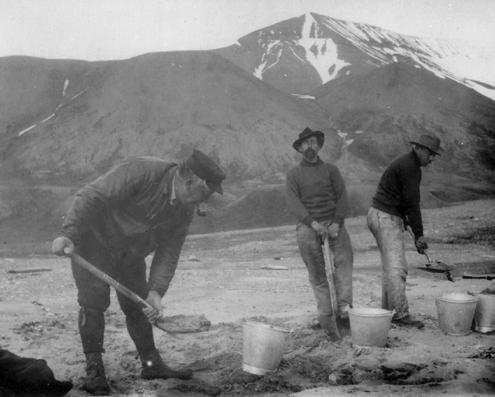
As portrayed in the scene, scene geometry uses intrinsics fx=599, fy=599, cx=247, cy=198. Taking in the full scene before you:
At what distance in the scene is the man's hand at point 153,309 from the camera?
387cm

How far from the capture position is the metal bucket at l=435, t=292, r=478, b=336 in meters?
5.21

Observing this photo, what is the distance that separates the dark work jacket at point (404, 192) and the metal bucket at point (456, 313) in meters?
0.65

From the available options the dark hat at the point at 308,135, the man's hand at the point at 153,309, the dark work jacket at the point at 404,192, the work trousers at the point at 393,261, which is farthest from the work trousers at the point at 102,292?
the dark work jacket at the point at 404,192

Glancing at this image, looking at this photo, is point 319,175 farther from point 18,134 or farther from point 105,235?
point 18,134

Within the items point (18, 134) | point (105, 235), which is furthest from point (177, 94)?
point (105, 235)

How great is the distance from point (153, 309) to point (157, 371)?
589 millimetres

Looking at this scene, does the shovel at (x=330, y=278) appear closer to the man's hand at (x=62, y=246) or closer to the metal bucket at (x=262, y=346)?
the metal bucket at (x=262, y=346)

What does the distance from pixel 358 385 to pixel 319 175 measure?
2.16 meters

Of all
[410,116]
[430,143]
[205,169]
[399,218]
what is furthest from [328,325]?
[410,116]

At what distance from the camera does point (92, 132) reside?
119ft

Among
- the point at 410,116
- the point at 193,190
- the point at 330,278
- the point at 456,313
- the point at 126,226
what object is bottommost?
the point at 456,313

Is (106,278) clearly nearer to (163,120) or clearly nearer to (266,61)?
(163,120)

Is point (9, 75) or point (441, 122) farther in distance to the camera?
point (9, 75)

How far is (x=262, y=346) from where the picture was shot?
4.12 m
